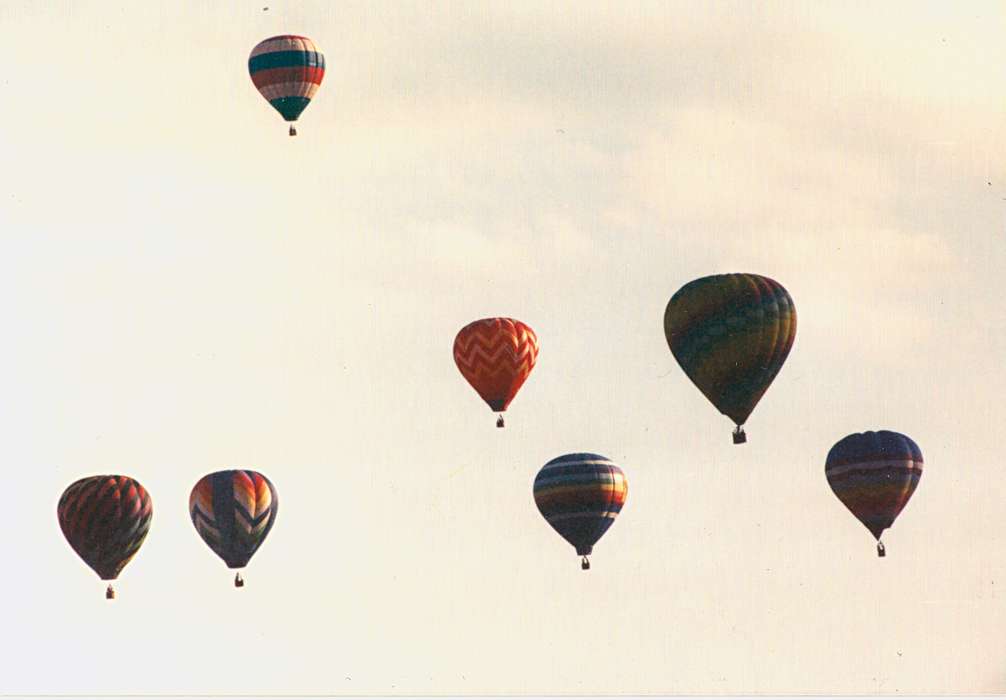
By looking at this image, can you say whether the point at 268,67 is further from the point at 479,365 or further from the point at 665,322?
the point at 665,322

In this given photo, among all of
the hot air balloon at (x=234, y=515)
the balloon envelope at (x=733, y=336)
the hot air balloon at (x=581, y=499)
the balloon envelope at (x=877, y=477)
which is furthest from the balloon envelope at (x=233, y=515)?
the balloon envelope at (x=877, y=477)

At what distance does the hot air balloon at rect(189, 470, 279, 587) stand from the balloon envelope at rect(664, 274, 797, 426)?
45.8 feet

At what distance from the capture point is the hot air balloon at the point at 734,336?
70250 millimetres

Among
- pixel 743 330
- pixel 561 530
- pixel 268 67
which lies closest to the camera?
pixel 743 330

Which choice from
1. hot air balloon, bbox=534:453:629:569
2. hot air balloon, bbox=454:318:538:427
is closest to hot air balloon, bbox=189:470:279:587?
hot air balloon, bbox=454:318:538:427

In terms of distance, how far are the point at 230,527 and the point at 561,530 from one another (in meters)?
9.07

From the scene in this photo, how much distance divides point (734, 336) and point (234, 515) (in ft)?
52.6

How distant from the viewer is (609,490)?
3041 inches

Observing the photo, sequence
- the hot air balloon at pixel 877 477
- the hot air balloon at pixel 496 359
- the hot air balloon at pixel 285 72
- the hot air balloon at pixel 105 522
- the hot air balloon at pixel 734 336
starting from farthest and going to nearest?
the hot air balloon at pixel 285 72 < the hot air balloon at pixel 496 359 < the hot air balloon at pixel 105 522 < the hot air balloon at pixel 877 477 < the hot air balloon at pixel 734 336

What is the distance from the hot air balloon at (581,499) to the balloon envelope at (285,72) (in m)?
13.4

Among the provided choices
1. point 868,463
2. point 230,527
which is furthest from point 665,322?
point 230,527

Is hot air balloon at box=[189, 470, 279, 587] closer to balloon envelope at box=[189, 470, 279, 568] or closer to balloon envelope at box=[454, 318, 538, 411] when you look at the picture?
balloon envelope at box=[189, 470, 279, 568]

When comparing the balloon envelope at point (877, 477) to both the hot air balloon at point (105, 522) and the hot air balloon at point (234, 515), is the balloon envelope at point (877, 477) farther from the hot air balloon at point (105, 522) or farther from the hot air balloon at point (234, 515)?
the hot air balloon at point (105, 522)

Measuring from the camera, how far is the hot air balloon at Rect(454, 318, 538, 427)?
77.9 m
